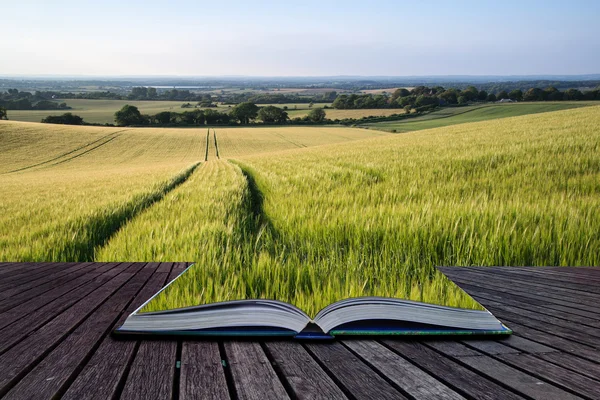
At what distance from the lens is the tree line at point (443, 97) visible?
248 feet

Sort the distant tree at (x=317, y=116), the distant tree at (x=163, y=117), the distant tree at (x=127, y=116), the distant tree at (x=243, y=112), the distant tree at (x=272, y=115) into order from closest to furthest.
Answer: the distant tree at (x=127, y=116)
the distant tree at (x=163, y=117)
the distant tree at (x=243, y=112)
the distant tree at (x=317, y=116)
the distant tree at (x=272, y=115)

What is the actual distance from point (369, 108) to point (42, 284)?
93.4 metres

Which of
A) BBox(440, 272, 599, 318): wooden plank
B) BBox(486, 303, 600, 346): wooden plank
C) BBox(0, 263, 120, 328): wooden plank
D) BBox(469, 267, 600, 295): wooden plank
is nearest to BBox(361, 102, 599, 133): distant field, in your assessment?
BBox(469, 267, 600, 295): wooden plank

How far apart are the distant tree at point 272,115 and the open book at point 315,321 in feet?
274

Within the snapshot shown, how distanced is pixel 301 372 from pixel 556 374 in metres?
0.96

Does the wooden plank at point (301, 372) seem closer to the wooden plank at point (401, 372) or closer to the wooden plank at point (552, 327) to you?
the wooden plank at point (401, 372)

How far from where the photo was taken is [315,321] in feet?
6.22

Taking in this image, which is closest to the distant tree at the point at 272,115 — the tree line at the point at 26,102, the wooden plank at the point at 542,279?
the tree line at the point at 26,102

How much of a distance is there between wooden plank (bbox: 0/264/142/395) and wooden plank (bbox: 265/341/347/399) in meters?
0.95

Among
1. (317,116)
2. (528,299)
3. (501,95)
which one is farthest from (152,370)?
(501,95)

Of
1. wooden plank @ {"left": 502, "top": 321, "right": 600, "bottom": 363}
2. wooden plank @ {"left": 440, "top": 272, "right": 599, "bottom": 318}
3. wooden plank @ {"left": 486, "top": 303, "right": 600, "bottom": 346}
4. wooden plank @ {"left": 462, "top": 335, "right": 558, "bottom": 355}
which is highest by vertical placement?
wooden plank @ {"left": 462, "top": 335, "right": 558, "bottom": 355}

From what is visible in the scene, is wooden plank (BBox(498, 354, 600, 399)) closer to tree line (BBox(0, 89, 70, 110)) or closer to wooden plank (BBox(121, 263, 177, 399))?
wooden plank (BBox(121, 263, 177, 399))

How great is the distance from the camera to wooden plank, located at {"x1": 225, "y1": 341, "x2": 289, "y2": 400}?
1.39 m

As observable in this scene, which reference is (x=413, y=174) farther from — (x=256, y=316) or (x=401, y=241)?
(x=256, y=316)
